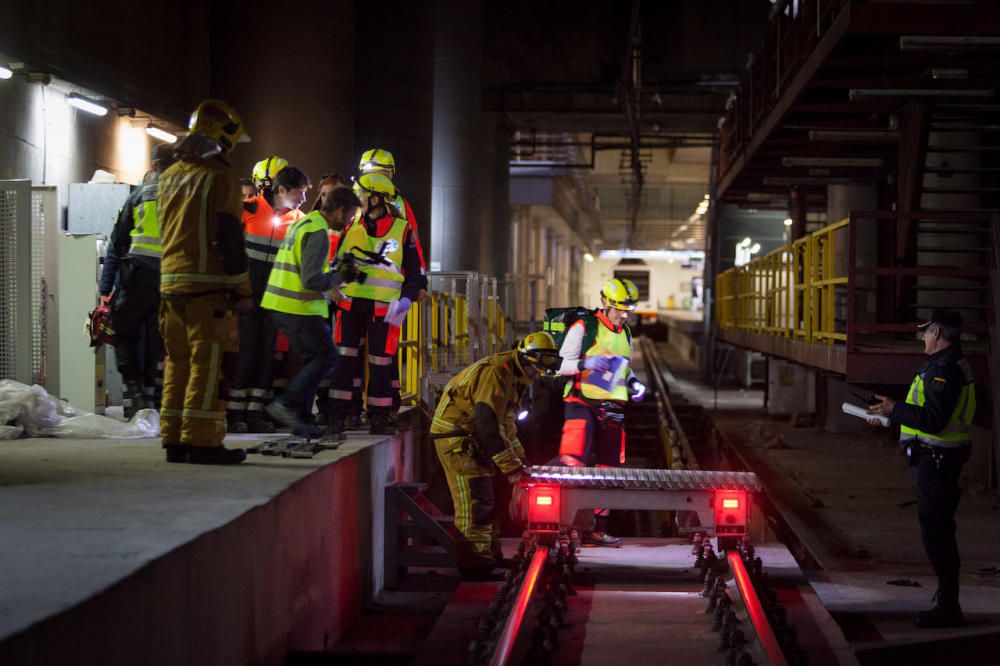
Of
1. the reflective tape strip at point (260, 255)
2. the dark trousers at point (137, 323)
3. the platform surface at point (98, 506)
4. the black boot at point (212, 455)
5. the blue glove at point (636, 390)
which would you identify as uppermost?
the reflective tape strip at point (260, 255)

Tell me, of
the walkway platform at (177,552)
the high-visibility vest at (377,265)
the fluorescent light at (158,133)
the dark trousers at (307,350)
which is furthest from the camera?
the fluorescent light at (158,133)

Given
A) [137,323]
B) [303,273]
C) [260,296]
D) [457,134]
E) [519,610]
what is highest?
[457,134]

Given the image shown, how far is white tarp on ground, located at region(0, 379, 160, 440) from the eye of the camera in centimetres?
833

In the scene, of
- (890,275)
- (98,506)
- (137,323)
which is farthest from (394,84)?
(98,506)

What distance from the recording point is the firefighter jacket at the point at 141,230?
314 inches

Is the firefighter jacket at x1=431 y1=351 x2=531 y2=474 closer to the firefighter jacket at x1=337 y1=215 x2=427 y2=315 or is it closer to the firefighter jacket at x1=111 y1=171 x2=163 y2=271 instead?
the firefighter jacket at x1=337 y1=215 x2=427 y2=315

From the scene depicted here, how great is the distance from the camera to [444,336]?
13617 mm

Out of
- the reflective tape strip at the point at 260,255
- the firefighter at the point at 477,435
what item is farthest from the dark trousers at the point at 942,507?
the reflective tape strip at the point at 260,255

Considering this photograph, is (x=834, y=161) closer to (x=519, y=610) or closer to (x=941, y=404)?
(x=941, y=404)

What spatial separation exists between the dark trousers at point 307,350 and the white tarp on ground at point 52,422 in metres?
1.04

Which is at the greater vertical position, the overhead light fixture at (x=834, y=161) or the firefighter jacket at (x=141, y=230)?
the overhead light fixture at (x=834, y=161)

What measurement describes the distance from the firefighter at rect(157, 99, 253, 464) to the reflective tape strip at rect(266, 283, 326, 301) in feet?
3.57

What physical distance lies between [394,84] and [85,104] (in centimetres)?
415

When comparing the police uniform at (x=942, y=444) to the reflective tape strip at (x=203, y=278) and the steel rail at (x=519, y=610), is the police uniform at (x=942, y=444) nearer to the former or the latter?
the steel rail at (x=519, y=610)
